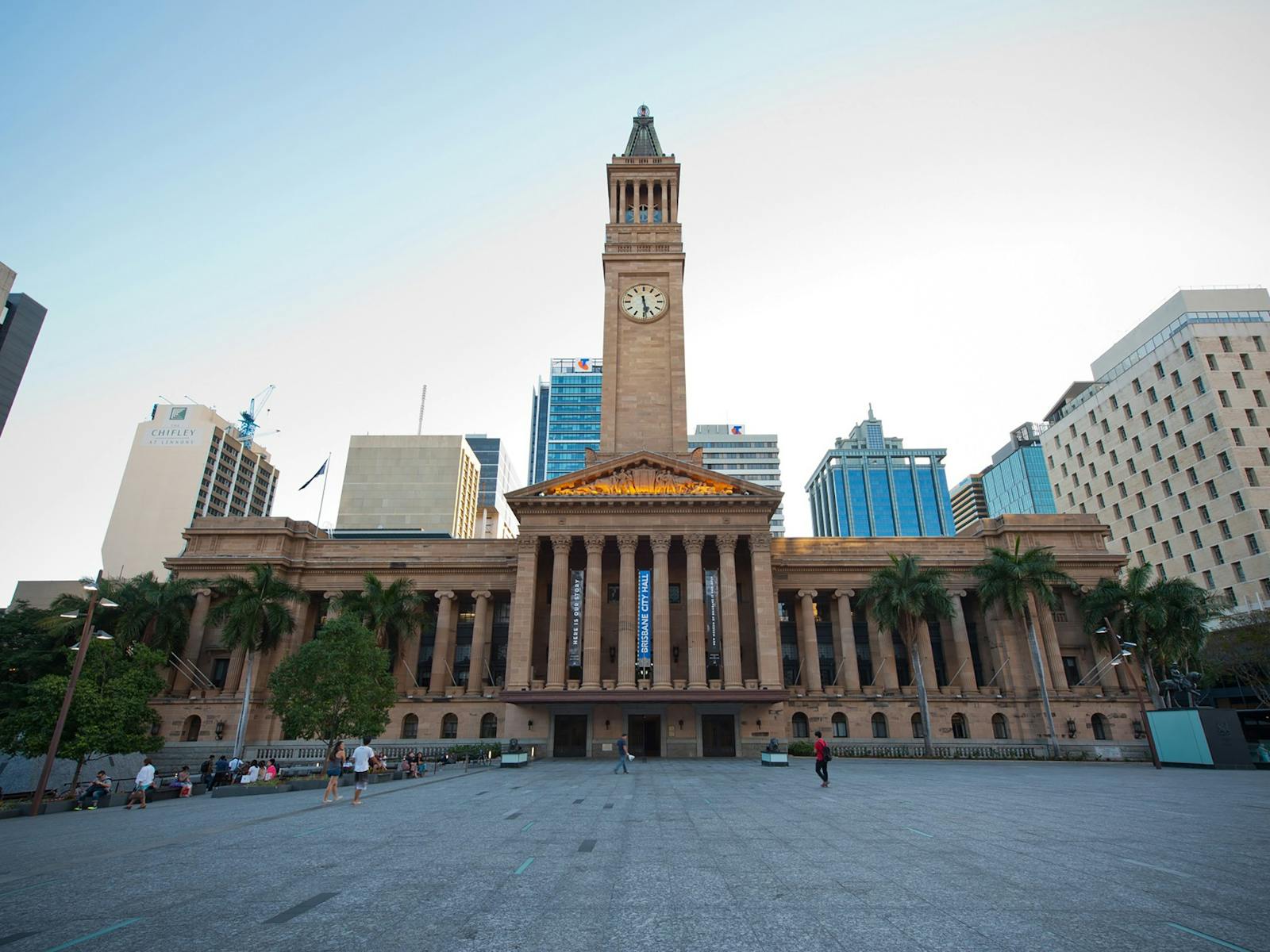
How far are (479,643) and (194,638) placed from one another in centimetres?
2307

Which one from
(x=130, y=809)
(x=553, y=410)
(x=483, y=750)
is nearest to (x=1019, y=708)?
(x=483, y=750)

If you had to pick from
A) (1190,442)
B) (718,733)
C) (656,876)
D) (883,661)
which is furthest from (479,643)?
(1190,442)

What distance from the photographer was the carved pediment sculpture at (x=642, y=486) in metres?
54.9

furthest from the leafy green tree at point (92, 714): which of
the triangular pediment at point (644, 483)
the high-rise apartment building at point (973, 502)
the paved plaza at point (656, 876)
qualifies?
the high-rise apartment building at point (973, 502)

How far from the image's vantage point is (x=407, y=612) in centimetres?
5450

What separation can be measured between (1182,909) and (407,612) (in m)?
52.3

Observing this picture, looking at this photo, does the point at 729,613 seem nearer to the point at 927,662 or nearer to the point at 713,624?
the point at 713,624

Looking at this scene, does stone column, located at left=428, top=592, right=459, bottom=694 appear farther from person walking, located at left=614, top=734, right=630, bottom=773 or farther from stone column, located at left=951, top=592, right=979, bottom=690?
stone column, located at left=951, top=592, right=979, bottom=690

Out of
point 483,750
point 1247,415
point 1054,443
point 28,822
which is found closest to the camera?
point 28,822

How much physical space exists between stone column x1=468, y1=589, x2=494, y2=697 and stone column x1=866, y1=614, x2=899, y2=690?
106 ft

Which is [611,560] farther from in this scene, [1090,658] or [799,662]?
[1090,658]

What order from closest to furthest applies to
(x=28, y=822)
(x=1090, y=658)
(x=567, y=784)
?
(x=28, y=822)
(x=567, y=784)
(x=1090, y=658)

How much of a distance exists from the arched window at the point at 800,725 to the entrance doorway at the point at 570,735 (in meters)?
17.4

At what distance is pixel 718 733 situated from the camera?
52.2 meters
